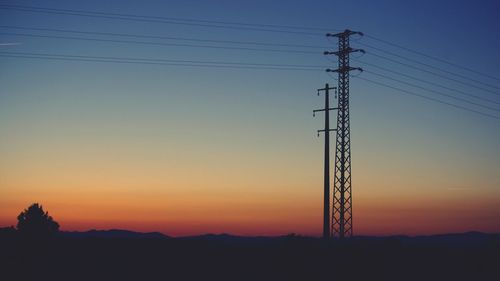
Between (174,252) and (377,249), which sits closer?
(377,249)

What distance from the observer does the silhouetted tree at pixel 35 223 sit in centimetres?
10594

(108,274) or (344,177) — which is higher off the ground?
(344,177)

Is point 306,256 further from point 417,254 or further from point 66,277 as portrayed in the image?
point 66,277

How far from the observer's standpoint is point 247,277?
62344 mm

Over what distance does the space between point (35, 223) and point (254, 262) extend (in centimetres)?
5316

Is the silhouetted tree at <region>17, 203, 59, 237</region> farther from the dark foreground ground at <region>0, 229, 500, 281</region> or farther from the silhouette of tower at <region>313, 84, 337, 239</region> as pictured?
the silhouette of tower at <region>313, 84, 337, 239</region>

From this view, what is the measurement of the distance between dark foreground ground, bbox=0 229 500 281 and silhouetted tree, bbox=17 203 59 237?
2107 cm

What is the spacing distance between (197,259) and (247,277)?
1259 centimetres

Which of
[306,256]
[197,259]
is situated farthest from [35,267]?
[306,256]

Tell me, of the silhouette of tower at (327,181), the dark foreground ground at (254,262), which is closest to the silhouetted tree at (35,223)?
the dark foreground ground at (254,262)

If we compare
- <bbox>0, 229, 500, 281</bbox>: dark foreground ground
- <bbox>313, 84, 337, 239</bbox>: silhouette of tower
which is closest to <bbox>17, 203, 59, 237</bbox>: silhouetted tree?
<bbox>0, 229, 500, 281</bbox>: dark foreground ground

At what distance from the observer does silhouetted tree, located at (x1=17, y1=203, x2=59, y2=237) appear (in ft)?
348

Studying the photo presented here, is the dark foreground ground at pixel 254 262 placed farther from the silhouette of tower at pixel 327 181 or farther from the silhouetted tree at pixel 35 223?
the silhouetted tree at pixel 35 223

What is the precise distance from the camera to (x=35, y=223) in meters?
107
